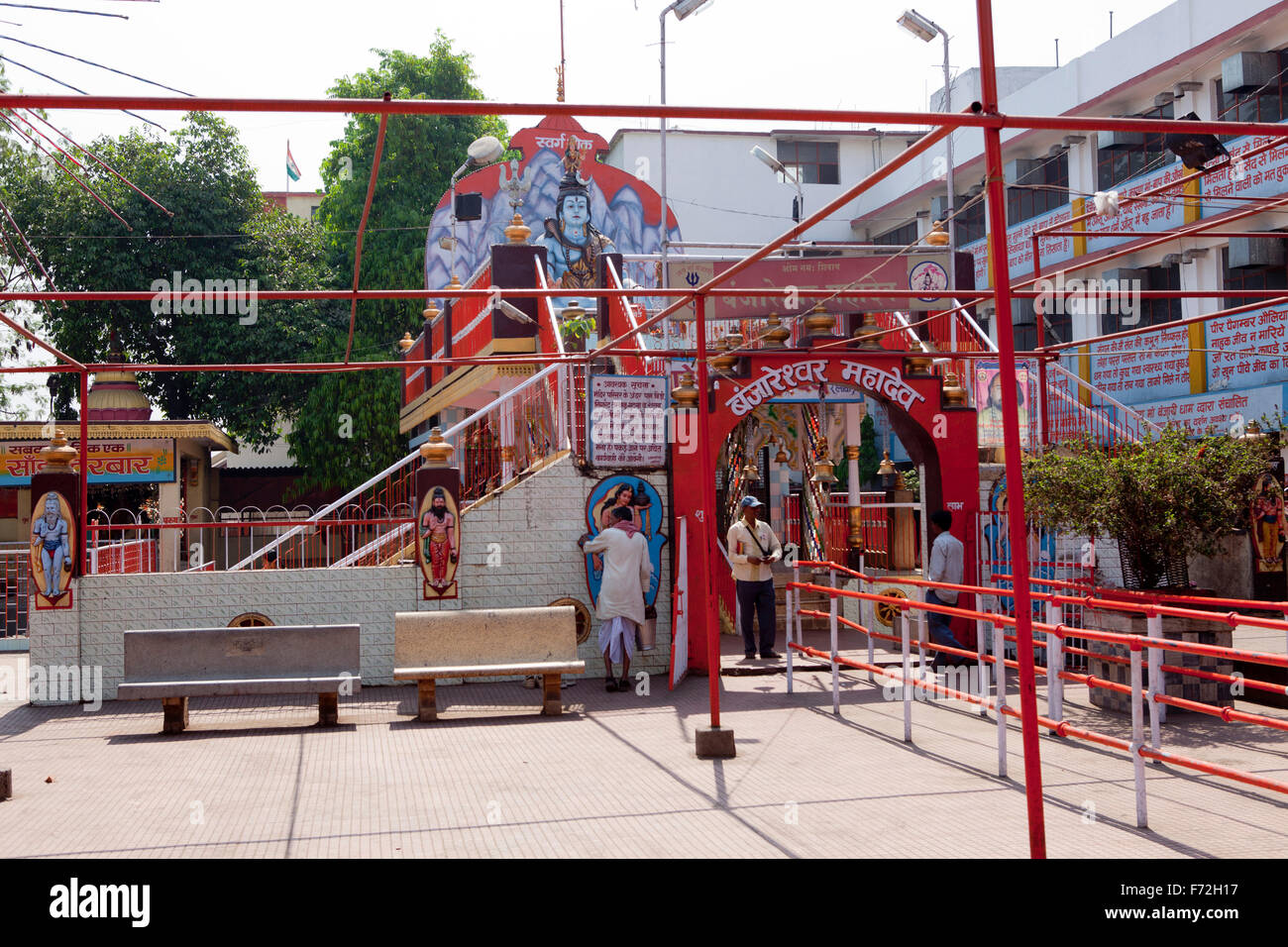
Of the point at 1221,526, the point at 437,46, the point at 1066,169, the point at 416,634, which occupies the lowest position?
the point at 416,634

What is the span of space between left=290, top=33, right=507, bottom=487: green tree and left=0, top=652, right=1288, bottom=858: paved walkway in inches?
773

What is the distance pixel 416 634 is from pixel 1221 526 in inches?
316

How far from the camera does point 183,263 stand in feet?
102

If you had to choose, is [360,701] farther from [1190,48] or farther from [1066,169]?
[1066,169]

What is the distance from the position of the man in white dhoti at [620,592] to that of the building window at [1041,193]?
59.4ft

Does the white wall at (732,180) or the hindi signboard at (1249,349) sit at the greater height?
the white wall at (732,180)

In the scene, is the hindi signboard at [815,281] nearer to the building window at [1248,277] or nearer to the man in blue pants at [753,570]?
the man in blue pants at [753,570]

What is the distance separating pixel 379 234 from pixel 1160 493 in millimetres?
25058

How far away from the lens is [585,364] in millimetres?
15445

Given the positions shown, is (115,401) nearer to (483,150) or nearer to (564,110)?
(483,150)

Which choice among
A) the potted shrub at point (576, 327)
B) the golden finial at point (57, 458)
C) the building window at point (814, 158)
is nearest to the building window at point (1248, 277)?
the potted shrub at point (576, 327)

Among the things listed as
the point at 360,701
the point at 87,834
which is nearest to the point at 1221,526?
the point at 360,701

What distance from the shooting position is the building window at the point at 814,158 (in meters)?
39.3

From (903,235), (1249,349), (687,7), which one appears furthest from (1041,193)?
(687,7)
